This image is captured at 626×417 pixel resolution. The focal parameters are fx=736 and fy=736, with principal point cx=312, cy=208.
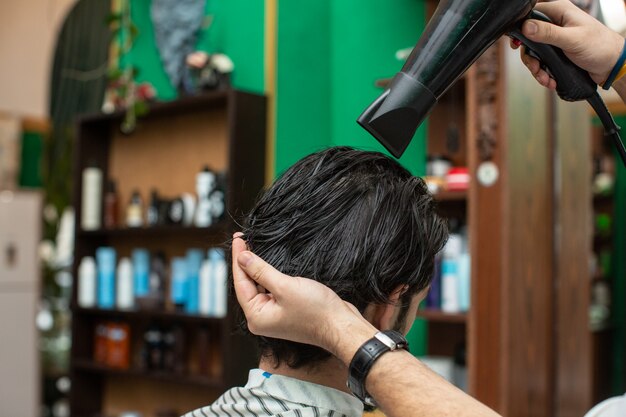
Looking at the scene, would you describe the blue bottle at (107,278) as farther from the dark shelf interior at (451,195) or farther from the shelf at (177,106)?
the dark shelf interior at (451,195)

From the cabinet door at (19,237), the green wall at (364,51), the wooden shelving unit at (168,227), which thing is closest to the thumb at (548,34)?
the green wall at (364,51)

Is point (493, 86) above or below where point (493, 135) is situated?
above

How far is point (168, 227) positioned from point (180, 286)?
0.29m

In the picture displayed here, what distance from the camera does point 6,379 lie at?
5.13 m

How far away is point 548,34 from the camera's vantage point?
3.35 feet

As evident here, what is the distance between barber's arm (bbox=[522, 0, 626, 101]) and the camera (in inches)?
40.7

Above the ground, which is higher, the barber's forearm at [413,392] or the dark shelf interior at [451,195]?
the dark shelf interior at [451,195]

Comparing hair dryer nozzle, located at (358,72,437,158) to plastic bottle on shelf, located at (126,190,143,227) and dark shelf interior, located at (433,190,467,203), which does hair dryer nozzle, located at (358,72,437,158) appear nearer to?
dark shelf interior, located at (433,190,467,203)

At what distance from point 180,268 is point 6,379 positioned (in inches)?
93.1

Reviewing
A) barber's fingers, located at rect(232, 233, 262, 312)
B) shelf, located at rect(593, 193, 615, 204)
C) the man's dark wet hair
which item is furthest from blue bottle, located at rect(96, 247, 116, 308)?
barber's fingers, located at rect(232, 233, 262, 312)

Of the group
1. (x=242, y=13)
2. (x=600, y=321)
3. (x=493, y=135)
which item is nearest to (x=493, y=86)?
(x=493, y=135)

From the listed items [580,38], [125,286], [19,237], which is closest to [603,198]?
[125,286]

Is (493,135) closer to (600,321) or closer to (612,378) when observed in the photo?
(600,321)

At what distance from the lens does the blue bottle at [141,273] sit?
147 inches
